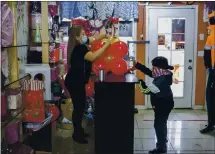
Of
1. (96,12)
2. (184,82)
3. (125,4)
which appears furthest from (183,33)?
(96,12)

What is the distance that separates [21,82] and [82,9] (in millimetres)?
1702

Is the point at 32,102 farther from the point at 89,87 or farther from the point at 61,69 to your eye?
the point at 61,69

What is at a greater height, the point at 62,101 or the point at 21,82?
the point at 21,82

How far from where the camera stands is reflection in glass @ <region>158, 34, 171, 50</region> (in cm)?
406

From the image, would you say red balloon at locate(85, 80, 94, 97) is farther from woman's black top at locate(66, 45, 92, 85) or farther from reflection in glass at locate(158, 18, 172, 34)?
reflection in glass at locate(158, 18, 172, 34)

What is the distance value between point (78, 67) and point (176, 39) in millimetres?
2031

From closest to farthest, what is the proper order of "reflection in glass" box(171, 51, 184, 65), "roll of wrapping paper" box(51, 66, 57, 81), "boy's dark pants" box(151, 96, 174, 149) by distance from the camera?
"boy's dark pants" box(151, 96, 174, 149)
"roll of wrapping paper" box(51, 66, 57, 81)
"reflection in glass" box(171, 51, 184, 65)

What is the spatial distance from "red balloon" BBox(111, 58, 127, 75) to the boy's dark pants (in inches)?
13.4

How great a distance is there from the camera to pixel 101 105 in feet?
7.18

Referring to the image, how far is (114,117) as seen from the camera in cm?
220

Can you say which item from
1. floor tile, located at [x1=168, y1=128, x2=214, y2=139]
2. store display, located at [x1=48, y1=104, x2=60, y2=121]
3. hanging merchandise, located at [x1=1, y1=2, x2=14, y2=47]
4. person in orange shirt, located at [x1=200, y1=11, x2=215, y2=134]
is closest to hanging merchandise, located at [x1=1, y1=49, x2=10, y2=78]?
hanging merchandise, located at [x1=1, y1=2, x2=14, y2=47]

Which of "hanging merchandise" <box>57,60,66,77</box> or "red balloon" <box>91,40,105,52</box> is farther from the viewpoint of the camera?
"hanging merchandise" <box>57,60,66,77</box>

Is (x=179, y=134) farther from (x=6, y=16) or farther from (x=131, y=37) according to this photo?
(x=6, y=16)

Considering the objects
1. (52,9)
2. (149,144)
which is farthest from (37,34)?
(149,144)
